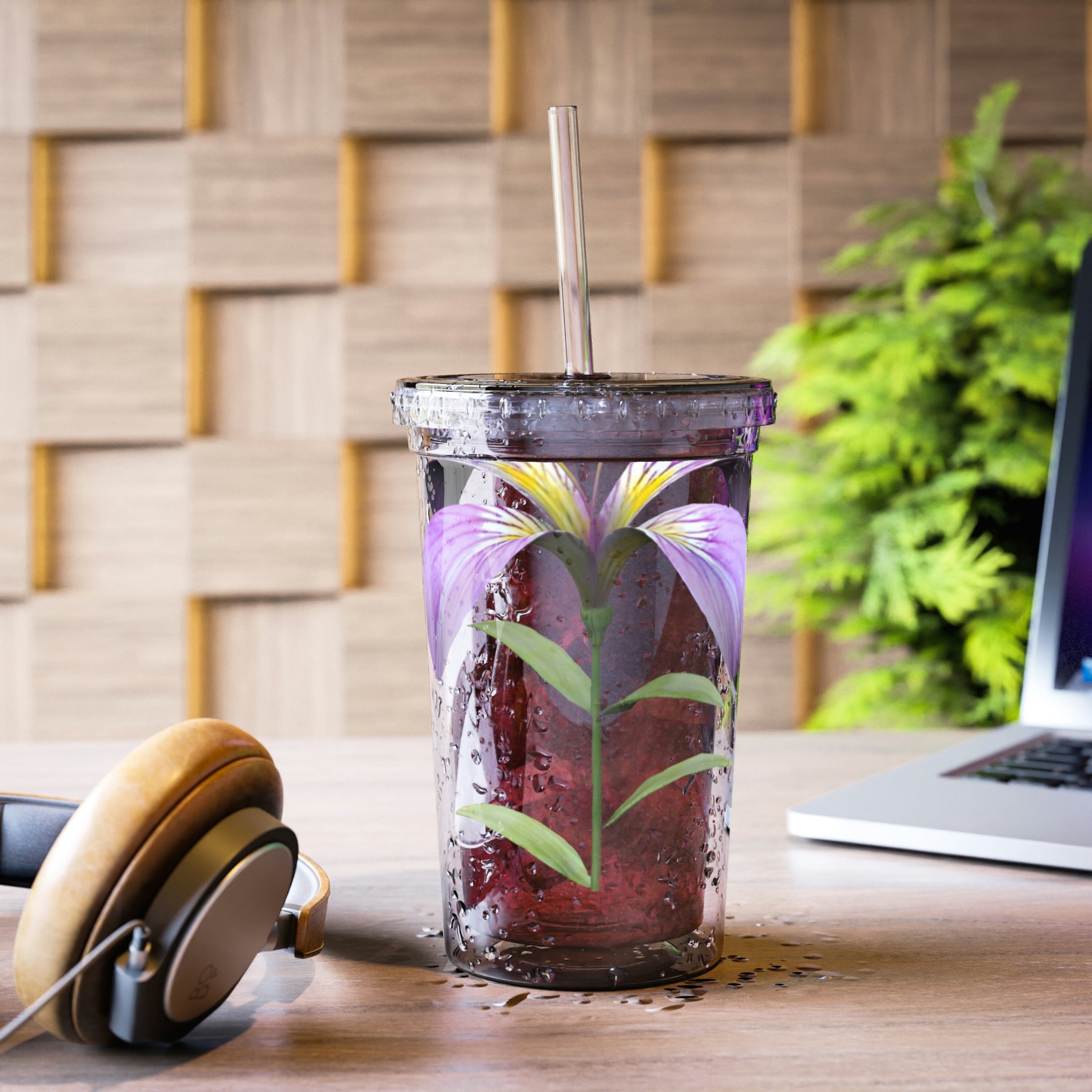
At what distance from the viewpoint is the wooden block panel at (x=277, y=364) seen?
2.30 m

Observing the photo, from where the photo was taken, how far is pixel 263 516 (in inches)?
90.1

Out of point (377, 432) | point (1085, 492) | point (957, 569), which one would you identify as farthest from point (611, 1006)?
point (377, 432)

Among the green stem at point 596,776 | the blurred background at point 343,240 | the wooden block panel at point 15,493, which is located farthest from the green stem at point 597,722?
the wooden block panel at point 15,493

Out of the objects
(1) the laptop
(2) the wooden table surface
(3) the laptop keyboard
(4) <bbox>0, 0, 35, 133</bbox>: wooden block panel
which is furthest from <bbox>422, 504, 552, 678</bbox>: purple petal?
(4) <bbox>0, 0, 35, 133</bbox>: wooden block panel

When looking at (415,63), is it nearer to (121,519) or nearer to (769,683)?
(121,519)

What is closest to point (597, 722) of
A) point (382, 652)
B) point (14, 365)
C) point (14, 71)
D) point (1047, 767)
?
point (1047, 767)

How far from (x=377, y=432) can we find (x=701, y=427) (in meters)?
1.95

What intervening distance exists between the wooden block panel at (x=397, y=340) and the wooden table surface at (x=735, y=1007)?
1787mm

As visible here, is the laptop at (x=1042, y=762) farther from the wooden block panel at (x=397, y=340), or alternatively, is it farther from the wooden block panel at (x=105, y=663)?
the wooden block panel at (x=105, y=663)

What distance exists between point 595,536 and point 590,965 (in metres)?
0.13

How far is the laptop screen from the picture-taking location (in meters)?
0.65

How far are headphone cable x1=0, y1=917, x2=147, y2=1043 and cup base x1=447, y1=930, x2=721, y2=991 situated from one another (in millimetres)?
120

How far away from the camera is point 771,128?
7.47 feet

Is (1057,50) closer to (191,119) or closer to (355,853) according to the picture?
(191,119)
